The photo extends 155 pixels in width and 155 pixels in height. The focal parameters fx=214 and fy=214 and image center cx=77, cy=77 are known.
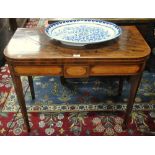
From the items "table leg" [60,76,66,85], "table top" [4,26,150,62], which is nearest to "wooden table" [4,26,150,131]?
"table top" [4,26,150,62]

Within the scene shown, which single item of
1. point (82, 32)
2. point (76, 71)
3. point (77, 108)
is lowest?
point (77, 108)

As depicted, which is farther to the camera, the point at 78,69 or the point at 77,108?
the point at 77,108

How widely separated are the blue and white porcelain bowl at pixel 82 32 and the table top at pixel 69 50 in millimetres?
40

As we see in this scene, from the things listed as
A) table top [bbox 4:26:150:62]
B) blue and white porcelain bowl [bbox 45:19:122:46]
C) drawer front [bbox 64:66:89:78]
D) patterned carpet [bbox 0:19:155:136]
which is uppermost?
blue and white porcelain bowl [bbox 45:19:122:46]

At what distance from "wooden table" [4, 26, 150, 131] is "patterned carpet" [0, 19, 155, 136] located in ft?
1.38

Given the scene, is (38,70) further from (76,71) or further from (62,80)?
(62,80)

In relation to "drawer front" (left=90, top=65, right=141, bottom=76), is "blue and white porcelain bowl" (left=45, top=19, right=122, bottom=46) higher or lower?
higher

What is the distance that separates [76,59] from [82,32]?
0.25 metres

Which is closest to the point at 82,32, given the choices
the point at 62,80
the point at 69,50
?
the point at 69,50

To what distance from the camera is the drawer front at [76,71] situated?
3.58 feet

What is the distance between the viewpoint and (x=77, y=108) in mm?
1632

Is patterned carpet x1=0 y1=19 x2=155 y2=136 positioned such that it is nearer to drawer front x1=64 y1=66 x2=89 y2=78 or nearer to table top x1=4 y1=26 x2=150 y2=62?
drawer front x1=64 y1=66 x2=89 y2=78

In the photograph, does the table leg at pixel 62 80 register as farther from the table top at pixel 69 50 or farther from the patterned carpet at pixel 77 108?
the table top at pixel 69 50

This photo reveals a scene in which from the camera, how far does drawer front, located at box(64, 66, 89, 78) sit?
1.09 m
